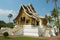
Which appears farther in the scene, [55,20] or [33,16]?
[55,20]

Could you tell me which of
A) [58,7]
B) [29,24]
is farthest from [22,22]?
[58,7]

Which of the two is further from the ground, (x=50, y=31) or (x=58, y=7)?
(x=58, y=7)

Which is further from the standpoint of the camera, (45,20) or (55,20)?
(55,20)

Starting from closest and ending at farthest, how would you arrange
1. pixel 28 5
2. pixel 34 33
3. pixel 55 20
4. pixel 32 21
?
pixel 34 33 < pixel 32 21 < pixel 28 5 < pixel 55 20

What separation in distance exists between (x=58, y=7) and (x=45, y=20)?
828 cm

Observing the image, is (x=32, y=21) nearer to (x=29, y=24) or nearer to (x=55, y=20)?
(x=29, y=24)

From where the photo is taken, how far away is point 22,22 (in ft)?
169

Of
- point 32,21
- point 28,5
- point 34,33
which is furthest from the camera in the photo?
point 28,5

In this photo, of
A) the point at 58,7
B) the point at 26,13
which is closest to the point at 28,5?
the point at 26,13

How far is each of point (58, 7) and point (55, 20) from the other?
556 cm

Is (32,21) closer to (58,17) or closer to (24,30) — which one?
(24,30)

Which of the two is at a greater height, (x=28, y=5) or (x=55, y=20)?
(x=28, y=5)

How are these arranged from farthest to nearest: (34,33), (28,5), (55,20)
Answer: (55,20), (28,5), (34,33)

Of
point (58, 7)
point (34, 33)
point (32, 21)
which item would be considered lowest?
point (34, 33)
